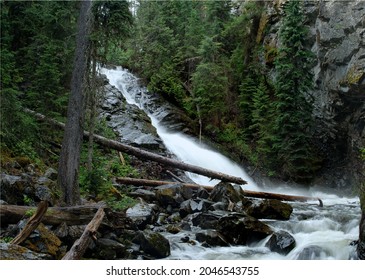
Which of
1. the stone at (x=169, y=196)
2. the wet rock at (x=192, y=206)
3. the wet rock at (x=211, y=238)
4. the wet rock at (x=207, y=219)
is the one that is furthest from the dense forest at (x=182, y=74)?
the wet rock at (x=211, y=238)

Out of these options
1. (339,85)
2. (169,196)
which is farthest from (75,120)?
(339,85)

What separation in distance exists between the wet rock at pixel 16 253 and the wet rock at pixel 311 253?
431 centimetres

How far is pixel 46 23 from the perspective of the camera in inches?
431

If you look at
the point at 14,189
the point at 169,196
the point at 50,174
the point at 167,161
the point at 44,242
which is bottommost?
the point at 169,196

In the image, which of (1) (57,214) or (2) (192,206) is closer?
(1) (57,214)

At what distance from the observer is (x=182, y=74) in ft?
66.1

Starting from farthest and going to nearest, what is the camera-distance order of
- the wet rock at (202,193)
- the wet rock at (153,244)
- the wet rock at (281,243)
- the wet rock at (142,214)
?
the wet rock at (202,193) → the wet rock at (142,214) → the wet rock at (281,243) → the wet rock at (153,244)

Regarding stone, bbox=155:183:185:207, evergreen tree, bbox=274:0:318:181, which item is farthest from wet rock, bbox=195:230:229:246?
evergreen tree, bbox=274:0:318:181

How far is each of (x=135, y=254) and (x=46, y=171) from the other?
3.17 meters

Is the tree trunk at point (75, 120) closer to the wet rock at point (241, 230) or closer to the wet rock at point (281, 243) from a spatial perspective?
the wet rock at point (241, 230)

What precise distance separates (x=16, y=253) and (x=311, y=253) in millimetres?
4820

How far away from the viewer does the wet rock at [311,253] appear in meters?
6.36

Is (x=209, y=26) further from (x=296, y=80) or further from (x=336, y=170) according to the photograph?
(x=336, y=170)

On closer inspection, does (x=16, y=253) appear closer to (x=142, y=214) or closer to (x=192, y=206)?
(x=142, y=214)
